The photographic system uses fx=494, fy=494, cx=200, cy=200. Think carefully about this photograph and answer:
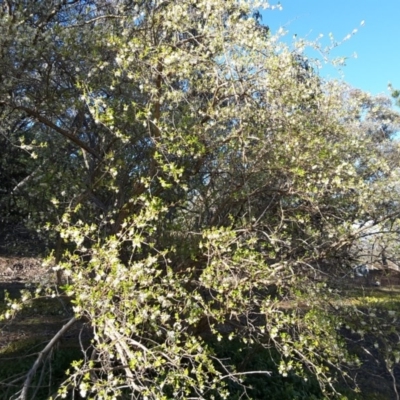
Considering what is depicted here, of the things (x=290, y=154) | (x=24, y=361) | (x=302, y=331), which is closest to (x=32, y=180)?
(x=24, y=361)

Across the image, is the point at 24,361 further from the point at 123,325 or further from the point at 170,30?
the point at 170,30

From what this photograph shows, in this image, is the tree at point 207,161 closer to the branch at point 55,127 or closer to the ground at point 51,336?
the branch at point 55,127

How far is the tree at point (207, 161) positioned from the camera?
4.09 meters

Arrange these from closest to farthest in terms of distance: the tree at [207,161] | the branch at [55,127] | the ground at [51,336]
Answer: the tree at [207,161], the branch at [55,127], the ground at [51,336]

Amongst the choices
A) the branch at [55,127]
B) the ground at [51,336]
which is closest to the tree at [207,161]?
the branch at [55,127]

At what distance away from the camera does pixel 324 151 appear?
434 cm

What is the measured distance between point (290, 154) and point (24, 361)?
4453mm

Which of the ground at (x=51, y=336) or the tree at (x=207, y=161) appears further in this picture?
the ground at (x=51, y=336)

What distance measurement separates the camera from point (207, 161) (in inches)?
207

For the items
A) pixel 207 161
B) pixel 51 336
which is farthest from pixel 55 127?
pixel 51 336

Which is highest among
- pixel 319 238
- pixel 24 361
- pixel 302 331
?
pixel 319 238

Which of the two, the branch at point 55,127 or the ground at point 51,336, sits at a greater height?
the branch at point 55,127

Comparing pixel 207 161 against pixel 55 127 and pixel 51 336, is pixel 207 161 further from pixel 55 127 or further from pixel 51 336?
pixel 51 336

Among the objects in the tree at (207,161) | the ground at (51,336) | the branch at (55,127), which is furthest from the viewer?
the ground at (51,336)
